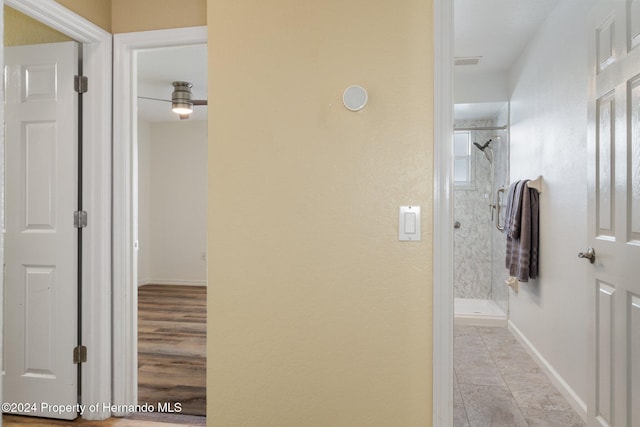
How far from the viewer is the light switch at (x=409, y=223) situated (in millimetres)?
1478

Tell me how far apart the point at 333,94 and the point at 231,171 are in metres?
0.50

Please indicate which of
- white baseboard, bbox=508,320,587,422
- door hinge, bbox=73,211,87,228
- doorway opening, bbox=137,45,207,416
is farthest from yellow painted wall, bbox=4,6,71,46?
white baseboard, bbox=508,320,587,422

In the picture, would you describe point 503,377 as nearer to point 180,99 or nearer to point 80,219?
point 80,219

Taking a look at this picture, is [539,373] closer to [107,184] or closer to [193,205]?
[107,184]

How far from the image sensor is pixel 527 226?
3.26 meters

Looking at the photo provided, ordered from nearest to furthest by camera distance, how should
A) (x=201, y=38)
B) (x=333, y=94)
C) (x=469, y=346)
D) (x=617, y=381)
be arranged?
(x=333, y=94) < (x=617, y=381) < (x=201, y=38) < (x=469, y=346)

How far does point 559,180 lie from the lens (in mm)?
2779

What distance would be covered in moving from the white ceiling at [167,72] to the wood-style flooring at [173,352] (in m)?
2.35

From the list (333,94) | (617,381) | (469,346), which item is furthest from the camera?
(469,346)

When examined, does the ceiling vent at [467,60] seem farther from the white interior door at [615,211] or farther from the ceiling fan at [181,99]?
the ceiling fan at [181,99]

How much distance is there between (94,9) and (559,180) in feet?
9.97

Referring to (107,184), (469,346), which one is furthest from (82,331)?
(469,346)

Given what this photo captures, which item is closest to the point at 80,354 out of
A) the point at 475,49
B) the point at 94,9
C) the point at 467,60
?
the point at 94,9

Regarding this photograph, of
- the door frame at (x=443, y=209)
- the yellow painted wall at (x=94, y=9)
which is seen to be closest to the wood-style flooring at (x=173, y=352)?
the door frame at (x=443, y=209)
